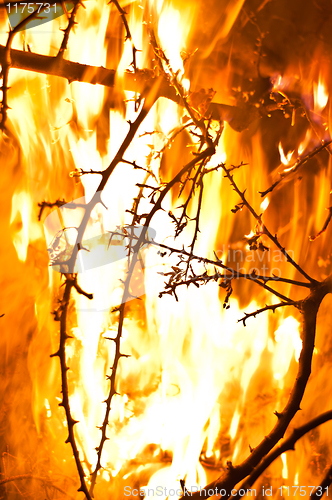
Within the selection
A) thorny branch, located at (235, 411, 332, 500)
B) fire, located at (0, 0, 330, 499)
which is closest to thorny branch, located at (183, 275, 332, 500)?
thorny branch, located at (235, 411, 332, 500)

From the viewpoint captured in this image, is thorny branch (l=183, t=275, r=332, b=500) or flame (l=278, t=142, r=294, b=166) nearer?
thorny branch (l=183, t=275, r=332, b=500)

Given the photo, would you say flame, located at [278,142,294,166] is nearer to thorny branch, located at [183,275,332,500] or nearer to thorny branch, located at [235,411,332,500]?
thorny branch, located at [183,275,332,500]

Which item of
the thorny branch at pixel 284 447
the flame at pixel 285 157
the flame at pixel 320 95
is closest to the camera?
the thorny branch at pixel 284 447

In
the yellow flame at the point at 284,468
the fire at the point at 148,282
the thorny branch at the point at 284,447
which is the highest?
the fire at the point at 148,282

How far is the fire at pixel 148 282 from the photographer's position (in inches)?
44.7

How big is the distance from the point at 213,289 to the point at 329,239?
1.38ft

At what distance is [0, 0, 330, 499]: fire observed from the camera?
1135 millimetres

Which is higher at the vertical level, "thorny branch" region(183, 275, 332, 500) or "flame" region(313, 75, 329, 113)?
"flame" region(313, 75, 329, 113)

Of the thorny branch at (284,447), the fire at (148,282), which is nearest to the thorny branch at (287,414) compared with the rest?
the thorny branch at (284,447)

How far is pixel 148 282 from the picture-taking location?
128cm

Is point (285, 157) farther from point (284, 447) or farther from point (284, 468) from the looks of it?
point (284, 468)

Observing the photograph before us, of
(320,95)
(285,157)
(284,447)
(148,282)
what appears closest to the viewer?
(284,447)

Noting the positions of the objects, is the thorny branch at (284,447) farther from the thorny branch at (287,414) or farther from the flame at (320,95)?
the flame at (320,95)

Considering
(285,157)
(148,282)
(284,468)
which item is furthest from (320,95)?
(284,468)
